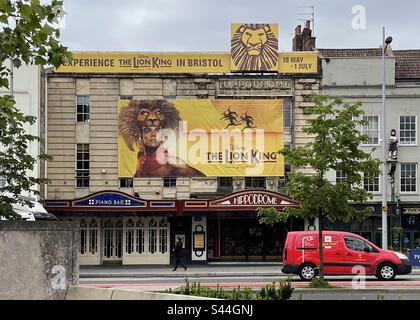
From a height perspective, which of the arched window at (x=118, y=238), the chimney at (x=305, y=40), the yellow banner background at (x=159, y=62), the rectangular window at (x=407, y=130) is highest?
the chimney at (x=305, y=40)

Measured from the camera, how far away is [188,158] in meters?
44.7

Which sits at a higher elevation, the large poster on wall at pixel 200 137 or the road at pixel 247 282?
the large poster on wall at pixel 200 137

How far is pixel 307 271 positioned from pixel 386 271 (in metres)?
3.00

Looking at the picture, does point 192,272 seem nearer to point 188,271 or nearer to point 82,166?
point 188,271

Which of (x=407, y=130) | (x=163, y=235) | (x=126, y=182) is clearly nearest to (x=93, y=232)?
(x=126, y=182)

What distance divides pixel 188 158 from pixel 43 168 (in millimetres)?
8382

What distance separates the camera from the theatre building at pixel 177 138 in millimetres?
44906

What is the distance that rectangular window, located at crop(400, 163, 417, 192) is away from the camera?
148ft

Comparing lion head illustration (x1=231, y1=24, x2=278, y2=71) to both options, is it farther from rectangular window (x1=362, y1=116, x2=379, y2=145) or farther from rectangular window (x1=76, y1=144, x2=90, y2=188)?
rectangular window (x1=76, y1=144, x2=90, y2=188)

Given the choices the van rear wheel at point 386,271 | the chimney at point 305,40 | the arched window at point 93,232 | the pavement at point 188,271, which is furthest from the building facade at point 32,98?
the van rear wheel at point 386,271

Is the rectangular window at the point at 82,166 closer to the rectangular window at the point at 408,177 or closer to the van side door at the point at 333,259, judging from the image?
the rectangular window at the point at 408,177

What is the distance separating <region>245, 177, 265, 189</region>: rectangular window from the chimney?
969cm

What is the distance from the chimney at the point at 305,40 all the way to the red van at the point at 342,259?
22207 mm
